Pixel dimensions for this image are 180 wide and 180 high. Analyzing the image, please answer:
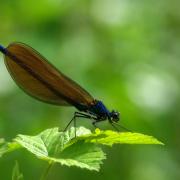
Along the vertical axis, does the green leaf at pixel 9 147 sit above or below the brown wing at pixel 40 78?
below

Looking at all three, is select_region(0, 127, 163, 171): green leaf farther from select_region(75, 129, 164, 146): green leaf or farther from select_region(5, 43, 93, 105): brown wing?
select_region(5, 43, 93, 105): brown wing

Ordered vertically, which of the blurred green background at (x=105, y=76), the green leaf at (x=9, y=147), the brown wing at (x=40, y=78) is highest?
the blurred green background at (x=105, y=76)

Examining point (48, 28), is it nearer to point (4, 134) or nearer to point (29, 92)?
point (4, 134)

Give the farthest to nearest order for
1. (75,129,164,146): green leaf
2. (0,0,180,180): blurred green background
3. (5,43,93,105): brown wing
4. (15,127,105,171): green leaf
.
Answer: (0,0,180,180): blurred green background, (5,43,93,105): brown wing, (75,129,164,146): green leaf, (15,127,105,171): green leaf

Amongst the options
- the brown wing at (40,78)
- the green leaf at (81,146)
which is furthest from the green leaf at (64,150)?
the brown wing at (40,78)

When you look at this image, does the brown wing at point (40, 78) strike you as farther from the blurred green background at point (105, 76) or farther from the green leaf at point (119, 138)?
the blurred green background at point (105, 76)

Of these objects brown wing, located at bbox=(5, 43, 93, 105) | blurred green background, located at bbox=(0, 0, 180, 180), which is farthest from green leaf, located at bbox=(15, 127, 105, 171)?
blurred green background, located at bbox=(0, 0, 180, 180)

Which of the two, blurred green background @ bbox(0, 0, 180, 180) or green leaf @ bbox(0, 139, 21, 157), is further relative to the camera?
blurred green background @ bbox(0, 0, 180, 180)
